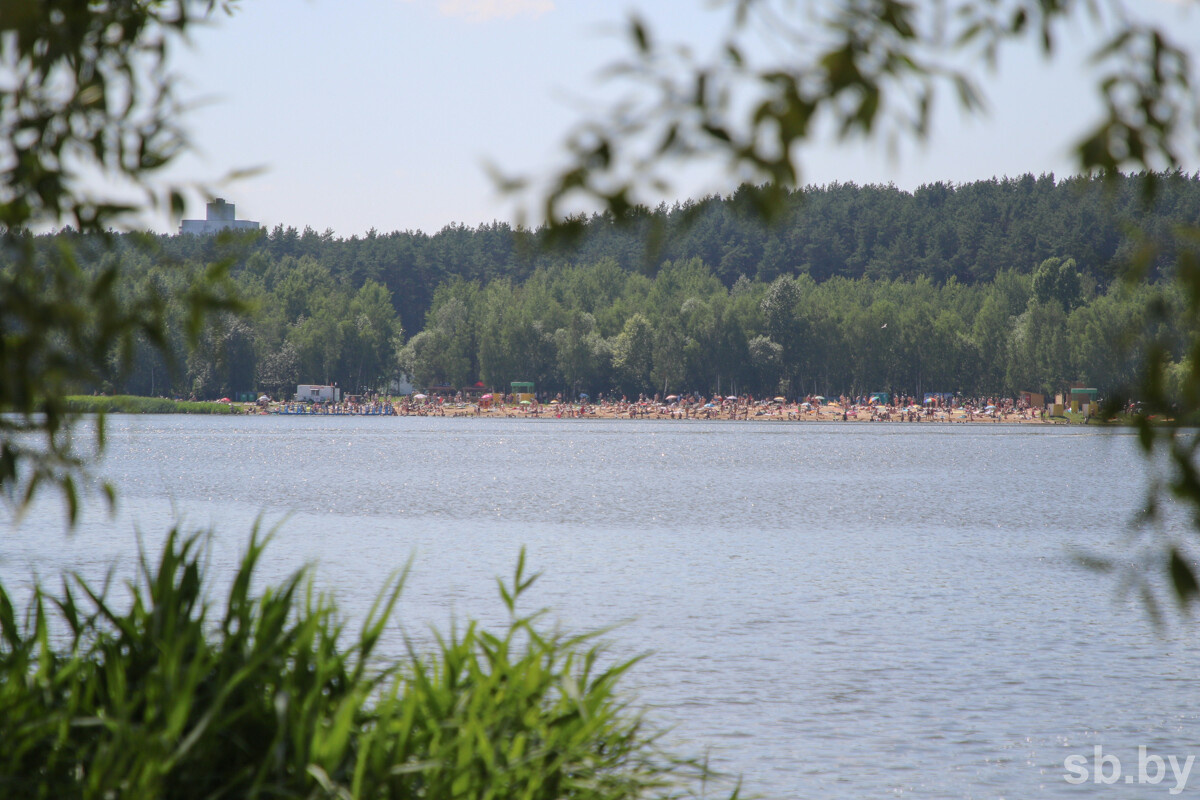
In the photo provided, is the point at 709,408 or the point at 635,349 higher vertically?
the point at 635,349

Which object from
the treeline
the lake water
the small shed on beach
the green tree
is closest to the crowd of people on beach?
the treeline

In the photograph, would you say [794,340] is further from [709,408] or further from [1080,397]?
[1080,397]

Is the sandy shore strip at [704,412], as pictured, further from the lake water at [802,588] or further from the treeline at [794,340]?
the lake water at [802,588]

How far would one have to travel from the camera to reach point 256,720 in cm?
514

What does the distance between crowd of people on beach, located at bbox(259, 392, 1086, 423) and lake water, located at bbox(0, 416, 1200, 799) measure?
72619 millimetres

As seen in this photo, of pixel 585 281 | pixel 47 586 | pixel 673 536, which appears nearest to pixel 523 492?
pixel 673 536

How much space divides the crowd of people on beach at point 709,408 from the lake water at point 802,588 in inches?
2859

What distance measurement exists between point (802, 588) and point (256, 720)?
1519cm

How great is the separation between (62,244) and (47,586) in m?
15.9

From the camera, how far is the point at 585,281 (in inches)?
6363

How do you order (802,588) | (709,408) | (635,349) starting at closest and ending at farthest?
(802,588) → (709,408) → (635,349)

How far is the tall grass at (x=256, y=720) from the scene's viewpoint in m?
4.64

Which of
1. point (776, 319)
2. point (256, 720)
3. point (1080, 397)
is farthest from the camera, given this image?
point (776, 319)

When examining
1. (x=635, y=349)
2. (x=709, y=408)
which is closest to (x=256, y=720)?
(x=709, y=408)
